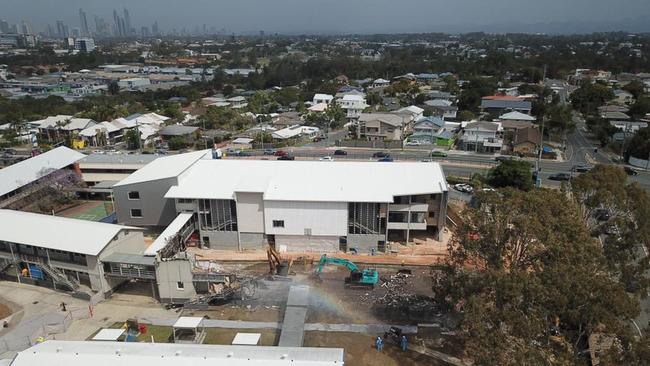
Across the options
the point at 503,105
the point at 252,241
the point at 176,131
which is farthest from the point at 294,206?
the point at 503,105

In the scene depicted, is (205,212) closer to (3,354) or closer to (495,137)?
(3,354)

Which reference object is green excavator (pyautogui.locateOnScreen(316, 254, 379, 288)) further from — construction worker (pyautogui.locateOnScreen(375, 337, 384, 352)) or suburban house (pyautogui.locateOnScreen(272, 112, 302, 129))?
suburban house (pyautogui.locateOnScreen(272, 112, 302, 129))

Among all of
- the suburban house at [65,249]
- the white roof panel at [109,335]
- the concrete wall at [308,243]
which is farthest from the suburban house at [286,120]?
the white roof panel at [109,335]

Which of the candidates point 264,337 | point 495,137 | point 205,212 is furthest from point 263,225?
point 495,137

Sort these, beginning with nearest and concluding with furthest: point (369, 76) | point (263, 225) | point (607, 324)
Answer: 1. point (607, 324)
2. point (263, 225)
3. point (369, 76)

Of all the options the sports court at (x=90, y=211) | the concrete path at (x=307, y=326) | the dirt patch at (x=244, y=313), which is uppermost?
the concrete path at (x=307, y=326)

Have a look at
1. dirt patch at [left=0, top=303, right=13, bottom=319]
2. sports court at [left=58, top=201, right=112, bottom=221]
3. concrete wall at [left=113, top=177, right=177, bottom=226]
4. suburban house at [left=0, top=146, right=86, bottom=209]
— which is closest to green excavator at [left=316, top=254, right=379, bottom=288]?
concrete wall at [left=113, top=177, right=177, bottom=226]

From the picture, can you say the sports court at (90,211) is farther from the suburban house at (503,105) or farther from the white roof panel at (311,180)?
the suburban house at (503,105)
